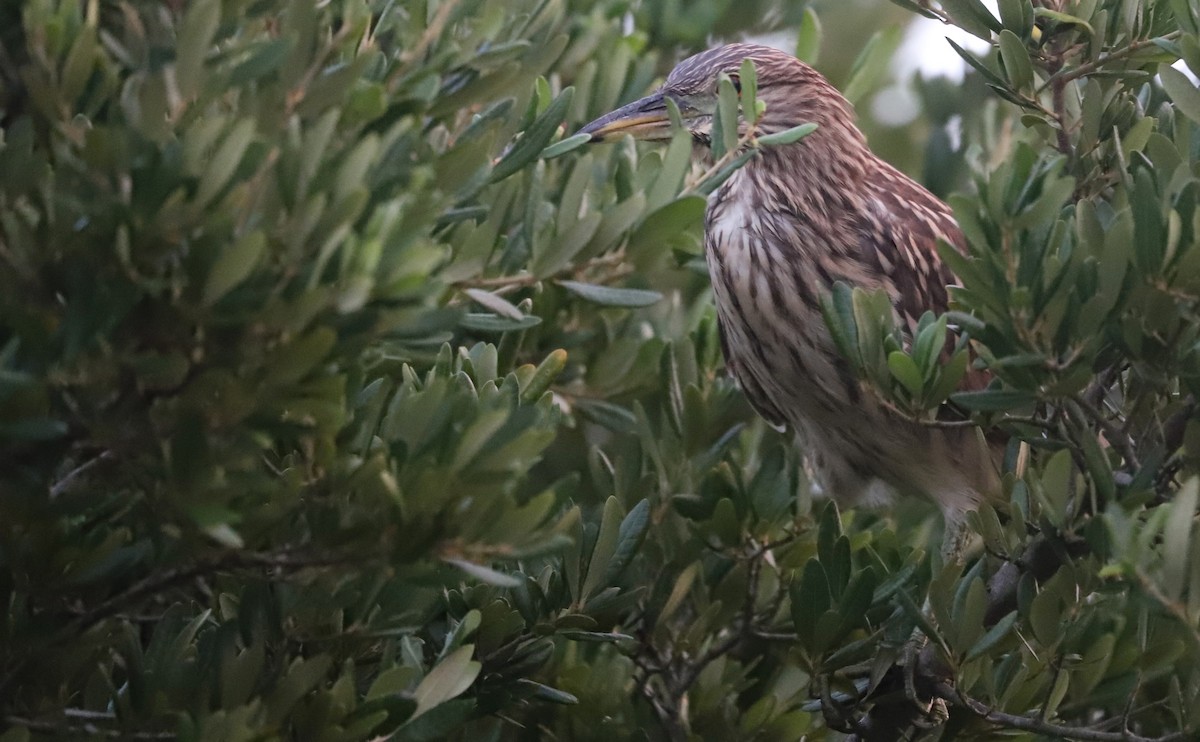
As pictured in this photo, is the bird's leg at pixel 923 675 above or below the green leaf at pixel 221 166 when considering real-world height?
below

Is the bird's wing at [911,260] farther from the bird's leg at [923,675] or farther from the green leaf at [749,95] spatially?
the green leaf at [749,95]

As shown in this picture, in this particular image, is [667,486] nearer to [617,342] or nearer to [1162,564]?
[617,342]

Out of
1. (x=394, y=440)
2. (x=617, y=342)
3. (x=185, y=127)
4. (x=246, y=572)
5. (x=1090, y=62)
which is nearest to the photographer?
(x=185, y=127)

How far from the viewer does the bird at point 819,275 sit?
285 centimetres

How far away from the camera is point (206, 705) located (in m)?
1.53

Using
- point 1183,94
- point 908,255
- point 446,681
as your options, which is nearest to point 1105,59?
point 1183,94

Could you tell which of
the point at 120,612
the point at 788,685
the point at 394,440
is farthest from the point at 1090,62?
the point at 120,612

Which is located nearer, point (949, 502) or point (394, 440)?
point (394, 440)

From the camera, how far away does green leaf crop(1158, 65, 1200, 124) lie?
5.98 ft

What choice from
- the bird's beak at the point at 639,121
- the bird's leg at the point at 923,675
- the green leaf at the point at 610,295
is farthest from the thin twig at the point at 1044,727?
the bird's beak at the point at 639,121

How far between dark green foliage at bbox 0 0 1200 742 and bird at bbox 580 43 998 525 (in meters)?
0.26

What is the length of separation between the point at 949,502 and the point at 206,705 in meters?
1.84

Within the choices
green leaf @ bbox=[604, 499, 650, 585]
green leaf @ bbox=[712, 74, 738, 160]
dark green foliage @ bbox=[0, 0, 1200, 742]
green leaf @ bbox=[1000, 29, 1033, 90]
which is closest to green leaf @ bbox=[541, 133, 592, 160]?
dark green foliage @ bbox=[0, 0, 1200, 742]

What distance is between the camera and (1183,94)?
1829mm
